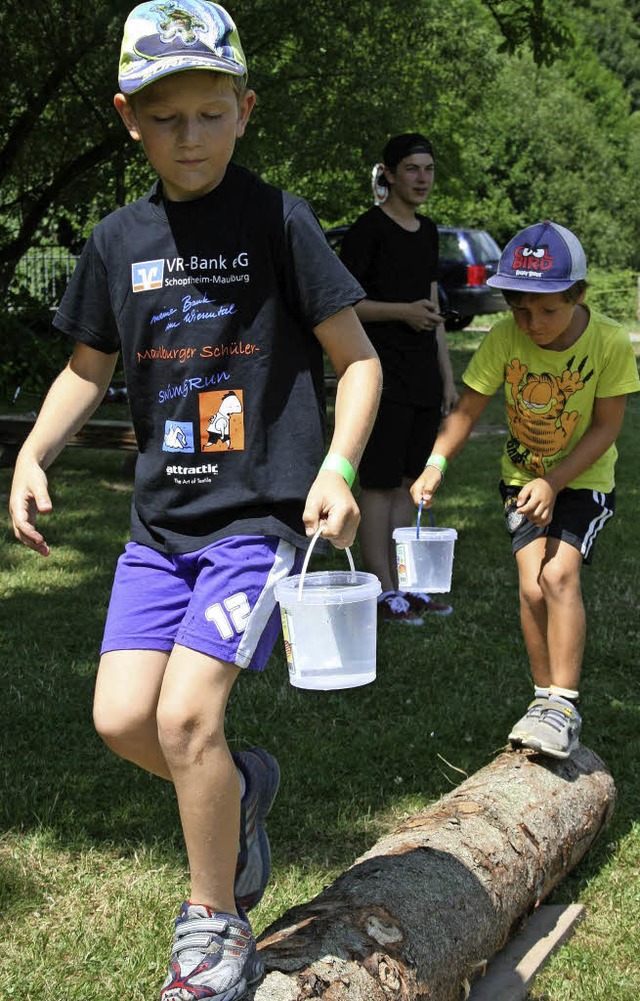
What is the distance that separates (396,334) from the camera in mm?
6238

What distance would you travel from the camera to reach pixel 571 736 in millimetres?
3936

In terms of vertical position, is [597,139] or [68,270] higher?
[597,139]

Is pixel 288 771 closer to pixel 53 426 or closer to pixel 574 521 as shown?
pixel 574 521

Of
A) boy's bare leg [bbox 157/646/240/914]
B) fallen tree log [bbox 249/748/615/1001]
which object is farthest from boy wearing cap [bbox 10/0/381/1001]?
fallen tree log [bbox 249/748/615/1001]

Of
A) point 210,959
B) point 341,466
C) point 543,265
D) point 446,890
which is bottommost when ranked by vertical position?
point 446,890

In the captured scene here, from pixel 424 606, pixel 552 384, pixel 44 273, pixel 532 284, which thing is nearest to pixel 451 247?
pixel 44 273

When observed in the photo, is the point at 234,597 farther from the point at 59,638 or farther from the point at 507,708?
the point at 59,638

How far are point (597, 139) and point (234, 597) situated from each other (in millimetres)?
40582

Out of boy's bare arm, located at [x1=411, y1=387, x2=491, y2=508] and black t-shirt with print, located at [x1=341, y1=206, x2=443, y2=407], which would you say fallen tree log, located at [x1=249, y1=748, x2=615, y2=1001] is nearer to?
boy's bare arm, located at [x1=411, y1=387, x2=491, y2=508]

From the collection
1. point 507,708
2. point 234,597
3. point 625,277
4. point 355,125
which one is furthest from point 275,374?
point 625,277

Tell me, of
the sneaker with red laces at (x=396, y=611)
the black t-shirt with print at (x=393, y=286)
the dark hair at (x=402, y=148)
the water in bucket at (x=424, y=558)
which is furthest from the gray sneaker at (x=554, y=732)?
the dark hair at (x=402, y=148)

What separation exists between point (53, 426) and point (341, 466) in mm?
808

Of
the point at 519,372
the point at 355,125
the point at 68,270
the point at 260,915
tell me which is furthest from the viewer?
the point at 68,270

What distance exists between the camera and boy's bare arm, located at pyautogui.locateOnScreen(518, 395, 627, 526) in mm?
4047
